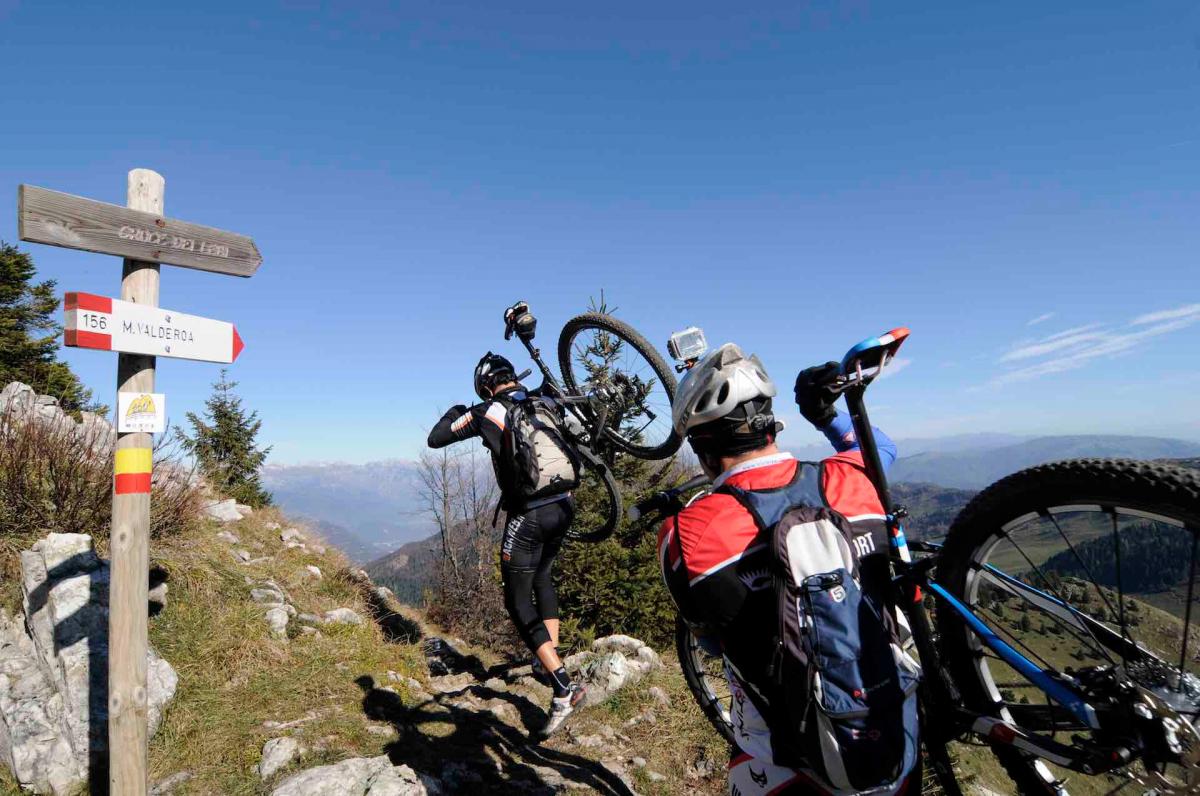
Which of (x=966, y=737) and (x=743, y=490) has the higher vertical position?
(x=743, y=490)

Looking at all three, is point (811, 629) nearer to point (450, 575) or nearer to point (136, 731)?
point (136, 731)

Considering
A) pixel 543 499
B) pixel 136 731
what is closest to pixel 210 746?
pixel 136 731

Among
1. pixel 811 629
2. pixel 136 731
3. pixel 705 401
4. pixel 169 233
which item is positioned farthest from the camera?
pixel 169 233

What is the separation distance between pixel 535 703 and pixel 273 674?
2.40 meters

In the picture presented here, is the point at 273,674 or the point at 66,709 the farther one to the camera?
the point at 273,674

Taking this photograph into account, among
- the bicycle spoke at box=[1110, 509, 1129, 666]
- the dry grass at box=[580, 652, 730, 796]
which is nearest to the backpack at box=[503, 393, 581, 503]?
the dry grass at box=[580, 652, 730, 796]

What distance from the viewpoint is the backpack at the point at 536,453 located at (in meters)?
4.73

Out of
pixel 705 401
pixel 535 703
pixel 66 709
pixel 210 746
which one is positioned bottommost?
pixel 535 703

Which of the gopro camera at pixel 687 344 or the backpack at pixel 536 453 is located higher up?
the gopro camera at pixel 687 344

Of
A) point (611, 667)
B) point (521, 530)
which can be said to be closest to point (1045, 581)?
point (521, 530)

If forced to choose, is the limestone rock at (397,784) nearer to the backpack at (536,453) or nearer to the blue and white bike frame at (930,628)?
the backpack at (536,453)

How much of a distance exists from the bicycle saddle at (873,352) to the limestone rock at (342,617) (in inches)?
253

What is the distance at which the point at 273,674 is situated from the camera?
5176mm

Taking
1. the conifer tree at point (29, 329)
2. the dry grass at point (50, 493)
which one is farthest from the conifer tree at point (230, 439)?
the dry grass at point (50, 493)
